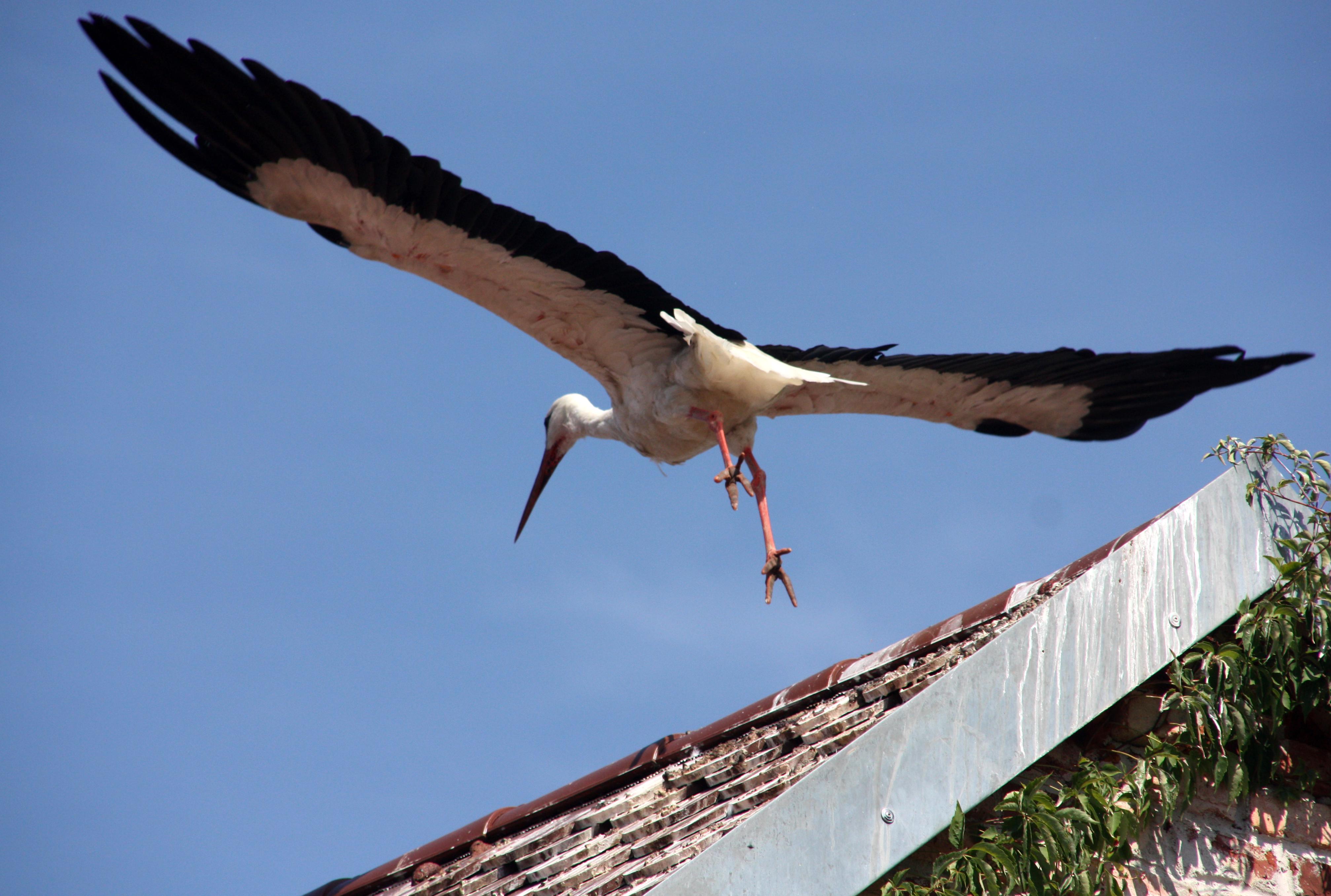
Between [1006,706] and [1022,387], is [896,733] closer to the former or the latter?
[1006,706]

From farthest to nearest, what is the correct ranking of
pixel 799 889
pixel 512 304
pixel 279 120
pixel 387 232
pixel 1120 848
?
pixel 512 304
pixel 387 232
pixel 279 120
pixel 1120 848
pixel 799 889

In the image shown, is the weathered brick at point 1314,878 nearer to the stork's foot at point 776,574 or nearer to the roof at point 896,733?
the roof at point 896,733

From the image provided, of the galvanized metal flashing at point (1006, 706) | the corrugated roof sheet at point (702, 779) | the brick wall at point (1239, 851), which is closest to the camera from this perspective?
the galvanized metal flashing at point (1006, 706)

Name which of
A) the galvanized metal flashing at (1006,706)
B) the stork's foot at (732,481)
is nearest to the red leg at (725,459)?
the stork's foot at (732,481)

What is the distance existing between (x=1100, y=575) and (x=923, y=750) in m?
0.80

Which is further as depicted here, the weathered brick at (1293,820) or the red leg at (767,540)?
the red leg at (767,540)

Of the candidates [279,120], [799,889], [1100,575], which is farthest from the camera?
[279,120]

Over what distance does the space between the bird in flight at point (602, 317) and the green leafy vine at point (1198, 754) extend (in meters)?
2.13

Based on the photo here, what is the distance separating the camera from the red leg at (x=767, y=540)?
606 cm

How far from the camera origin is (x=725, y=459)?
6.49 meters

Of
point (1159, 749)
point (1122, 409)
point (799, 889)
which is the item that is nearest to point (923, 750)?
point (799, 889)

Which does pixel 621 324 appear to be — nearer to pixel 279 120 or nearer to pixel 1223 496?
pixel 279 120

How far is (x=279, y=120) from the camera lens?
523 centimetres

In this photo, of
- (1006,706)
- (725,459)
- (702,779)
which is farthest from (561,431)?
(1006,706)
